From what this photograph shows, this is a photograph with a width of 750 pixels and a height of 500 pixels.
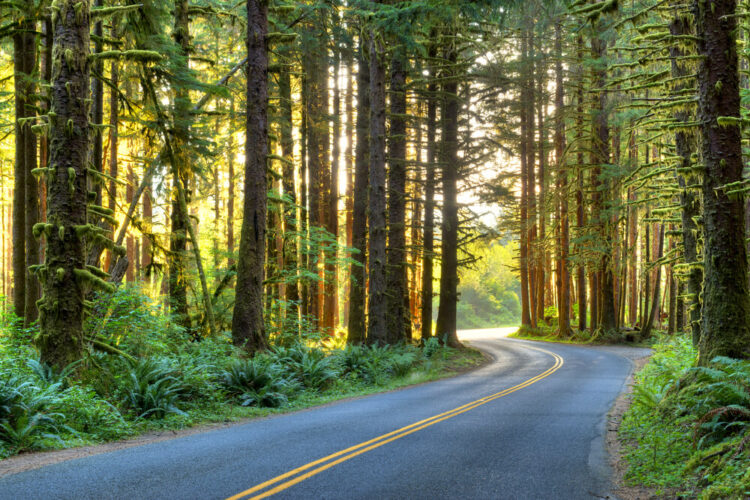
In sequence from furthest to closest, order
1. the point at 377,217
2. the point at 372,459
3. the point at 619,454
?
the point at 377,217
the point at 619,454
the point at 372,459

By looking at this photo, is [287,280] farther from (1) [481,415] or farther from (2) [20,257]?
(1) [481,415]

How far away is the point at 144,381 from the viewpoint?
971 cm

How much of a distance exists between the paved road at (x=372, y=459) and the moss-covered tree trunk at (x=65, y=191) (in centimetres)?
322

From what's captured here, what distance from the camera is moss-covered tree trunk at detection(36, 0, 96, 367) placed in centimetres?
914

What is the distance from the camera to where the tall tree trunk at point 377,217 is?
62.1 feet

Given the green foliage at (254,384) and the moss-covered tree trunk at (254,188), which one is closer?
the green foliage at (254,384)

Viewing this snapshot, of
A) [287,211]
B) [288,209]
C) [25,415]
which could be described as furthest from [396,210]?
[25,415]

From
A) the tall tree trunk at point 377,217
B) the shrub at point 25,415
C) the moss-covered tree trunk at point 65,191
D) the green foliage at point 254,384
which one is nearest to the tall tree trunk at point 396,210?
the tall tree trunk at point 377,217

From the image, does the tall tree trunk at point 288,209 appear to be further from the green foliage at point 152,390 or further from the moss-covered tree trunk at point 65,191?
the moss-covered tree trunk at point 65,191

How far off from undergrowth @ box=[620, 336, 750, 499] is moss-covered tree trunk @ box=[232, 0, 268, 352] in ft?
31.4

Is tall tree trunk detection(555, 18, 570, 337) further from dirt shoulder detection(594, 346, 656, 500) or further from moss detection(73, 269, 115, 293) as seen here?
moss detection(73, 269, 115, 293)

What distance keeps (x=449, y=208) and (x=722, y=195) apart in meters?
15.8

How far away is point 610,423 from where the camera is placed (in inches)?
411

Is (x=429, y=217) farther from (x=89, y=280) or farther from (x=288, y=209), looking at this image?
(x=89, y=280)
